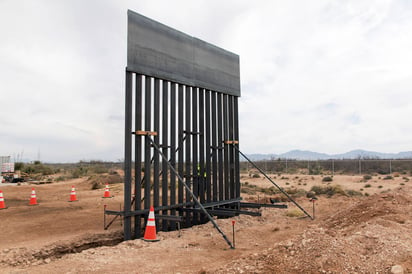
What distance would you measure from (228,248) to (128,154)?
347 cm

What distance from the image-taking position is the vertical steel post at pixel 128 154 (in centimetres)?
821

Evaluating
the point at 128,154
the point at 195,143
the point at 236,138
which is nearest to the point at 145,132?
the point at 128,154

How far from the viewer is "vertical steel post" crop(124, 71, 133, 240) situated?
821 cm

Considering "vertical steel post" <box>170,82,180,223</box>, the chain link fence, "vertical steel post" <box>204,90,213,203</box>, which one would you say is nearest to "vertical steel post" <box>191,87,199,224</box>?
"vertical steel post" <box>204,90,213,203</box>

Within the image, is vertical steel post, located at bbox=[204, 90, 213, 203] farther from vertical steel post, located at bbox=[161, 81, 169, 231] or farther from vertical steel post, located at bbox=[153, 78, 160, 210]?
vertical steel post, located at bbox=[153, 78, 160, 210]

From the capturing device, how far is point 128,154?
8258mm

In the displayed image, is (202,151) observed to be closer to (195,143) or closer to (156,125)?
(195,143)

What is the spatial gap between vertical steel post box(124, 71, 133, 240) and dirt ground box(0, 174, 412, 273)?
2.15ft

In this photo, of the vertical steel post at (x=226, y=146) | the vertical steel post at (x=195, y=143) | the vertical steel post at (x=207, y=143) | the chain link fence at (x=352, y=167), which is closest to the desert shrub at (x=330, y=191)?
the vertical steel post at (x=226, y=146)

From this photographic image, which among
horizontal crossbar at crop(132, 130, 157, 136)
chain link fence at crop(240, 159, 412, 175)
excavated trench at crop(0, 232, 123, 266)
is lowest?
excavated trench at crop(0, 232, 123, 266)

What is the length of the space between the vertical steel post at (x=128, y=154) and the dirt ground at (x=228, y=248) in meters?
0.65

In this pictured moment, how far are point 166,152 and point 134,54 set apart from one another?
2.97 m

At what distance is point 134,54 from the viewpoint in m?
8.57

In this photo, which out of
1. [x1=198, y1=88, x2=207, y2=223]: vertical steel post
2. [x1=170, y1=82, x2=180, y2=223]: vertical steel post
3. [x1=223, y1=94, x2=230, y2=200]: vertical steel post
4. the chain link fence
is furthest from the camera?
the chain link fence
